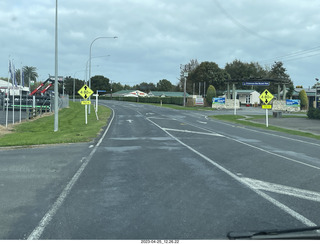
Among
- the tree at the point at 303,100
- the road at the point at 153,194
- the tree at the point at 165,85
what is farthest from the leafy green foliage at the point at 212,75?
the road at the point at 153,194

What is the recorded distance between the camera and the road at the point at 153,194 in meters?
5.03

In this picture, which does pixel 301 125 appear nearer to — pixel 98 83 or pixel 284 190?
pixel 284 190

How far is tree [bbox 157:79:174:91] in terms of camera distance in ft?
571

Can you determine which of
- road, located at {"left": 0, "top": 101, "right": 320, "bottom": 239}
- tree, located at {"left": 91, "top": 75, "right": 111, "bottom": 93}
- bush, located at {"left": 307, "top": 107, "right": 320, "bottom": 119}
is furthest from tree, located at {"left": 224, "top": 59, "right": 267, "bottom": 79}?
road, located at {"left": 0, "top": 101, "right": 320, "bottom": 239}

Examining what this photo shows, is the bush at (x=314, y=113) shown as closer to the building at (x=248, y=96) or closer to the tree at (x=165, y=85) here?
the building at (x=248, y=96)

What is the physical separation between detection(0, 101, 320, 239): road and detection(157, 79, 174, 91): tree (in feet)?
533

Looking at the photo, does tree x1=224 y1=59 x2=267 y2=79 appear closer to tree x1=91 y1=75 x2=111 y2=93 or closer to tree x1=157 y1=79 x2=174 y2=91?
tree x1=157 y1=79 x2=174 y2=91

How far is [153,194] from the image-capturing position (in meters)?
6.99

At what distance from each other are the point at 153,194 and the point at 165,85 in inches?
6689

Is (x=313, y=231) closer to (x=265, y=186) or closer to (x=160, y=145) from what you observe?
(x=265, y=186)

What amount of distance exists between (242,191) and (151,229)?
121 inches

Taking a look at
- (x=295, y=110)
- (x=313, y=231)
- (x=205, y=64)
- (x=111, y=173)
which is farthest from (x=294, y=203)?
(x=205, y=64)

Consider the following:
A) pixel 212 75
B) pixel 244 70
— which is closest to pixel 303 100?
pixel 212 75

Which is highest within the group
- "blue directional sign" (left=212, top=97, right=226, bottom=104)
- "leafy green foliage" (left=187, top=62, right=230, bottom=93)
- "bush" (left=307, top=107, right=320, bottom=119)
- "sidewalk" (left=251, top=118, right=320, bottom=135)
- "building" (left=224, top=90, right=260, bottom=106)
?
"leafy green foliage" (left=187, top=62, right=230, bottom=93)
